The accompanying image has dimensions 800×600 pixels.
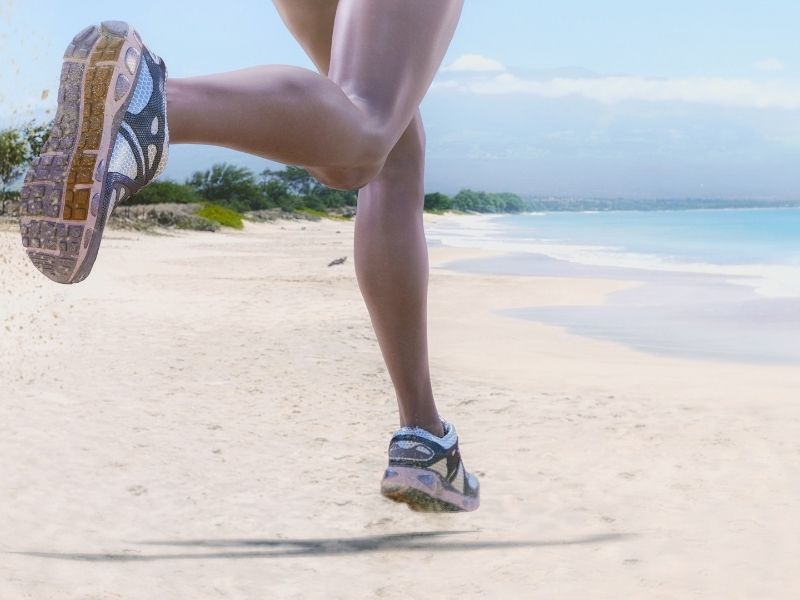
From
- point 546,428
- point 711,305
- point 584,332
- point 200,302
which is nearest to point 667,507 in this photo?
point 546,428

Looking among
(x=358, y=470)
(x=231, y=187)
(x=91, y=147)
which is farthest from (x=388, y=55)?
(x=231, y=187)

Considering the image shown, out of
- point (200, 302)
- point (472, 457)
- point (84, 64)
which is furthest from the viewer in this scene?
point (200, 302)

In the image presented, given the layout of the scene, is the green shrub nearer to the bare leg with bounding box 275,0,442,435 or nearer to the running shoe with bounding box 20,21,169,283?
the bare leg with bounding box 275,0,442,435

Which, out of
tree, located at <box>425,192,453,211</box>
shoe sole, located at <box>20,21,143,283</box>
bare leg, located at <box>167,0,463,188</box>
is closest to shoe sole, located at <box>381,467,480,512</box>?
bare leg, located at <box>167,0,463,188</box>

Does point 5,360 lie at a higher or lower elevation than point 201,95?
lower

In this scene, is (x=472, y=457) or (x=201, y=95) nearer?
(x=201, y=95)

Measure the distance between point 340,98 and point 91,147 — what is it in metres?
0.30

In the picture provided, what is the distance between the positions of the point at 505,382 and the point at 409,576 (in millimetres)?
2181

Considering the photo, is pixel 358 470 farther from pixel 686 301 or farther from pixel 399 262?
pixel 686 301

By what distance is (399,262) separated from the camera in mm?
1771

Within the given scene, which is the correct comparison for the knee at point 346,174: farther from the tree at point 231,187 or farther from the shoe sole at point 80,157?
the tree at point 231,187

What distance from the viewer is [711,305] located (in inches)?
300

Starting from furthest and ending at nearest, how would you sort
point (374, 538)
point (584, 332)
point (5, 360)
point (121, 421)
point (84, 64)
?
point (584, 332) → point (5, 360) → point (121, 421) → point (374, 538) → point (84, 64)

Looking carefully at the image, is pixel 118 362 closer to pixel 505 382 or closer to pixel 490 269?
pixel 505 382
